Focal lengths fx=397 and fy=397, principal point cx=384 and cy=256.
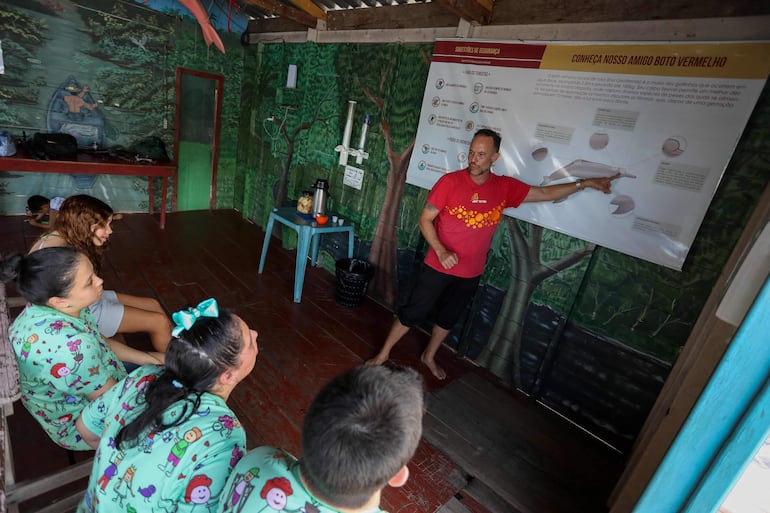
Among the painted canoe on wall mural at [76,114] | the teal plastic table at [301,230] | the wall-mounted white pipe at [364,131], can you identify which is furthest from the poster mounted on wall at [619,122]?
the painted canoe on wall mural at [76,114]

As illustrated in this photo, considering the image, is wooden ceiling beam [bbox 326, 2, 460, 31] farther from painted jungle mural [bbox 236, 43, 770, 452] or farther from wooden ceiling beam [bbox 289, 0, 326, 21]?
painted jungle mural [bbox 236, 43, 770, 452]

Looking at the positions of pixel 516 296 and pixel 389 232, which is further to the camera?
pixel 389 232

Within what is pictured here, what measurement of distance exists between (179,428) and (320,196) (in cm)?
293

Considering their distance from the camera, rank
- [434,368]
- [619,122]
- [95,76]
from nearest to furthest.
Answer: [619,122] < [434,368] < [95,76]

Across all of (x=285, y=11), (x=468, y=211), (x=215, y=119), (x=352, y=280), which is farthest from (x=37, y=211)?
(x=468, y=211)

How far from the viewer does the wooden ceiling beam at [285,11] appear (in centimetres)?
356

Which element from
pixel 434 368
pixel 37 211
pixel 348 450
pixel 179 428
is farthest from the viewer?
pixel 37 211

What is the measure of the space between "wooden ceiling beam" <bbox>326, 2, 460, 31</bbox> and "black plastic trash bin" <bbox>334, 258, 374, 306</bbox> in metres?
1.98

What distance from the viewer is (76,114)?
4234 mm

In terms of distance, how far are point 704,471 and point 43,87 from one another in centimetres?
562

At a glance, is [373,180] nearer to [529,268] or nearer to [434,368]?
[529,268]

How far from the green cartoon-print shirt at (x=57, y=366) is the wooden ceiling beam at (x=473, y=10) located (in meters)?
2.57

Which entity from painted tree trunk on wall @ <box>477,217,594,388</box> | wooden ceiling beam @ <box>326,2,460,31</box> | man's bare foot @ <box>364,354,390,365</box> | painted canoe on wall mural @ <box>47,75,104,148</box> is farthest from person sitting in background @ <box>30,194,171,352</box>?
painted canoe on wall mural @ <box>47,75,104,148</box>

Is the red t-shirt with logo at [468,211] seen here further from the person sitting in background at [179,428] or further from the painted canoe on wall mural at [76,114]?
the painted canoe on wall mural at [76,114]
